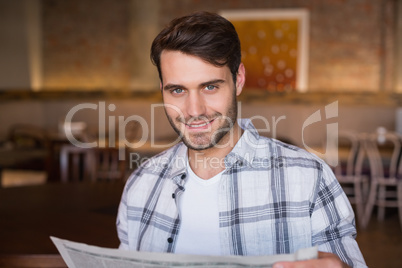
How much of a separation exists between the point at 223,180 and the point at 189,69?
0.29 meters

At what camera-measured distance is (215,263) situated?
2.88 feet

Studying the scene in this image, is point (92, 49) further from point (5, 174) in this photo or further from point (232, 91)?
point (232, 91)

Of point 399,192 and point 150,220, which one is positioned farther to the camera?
point 399,192

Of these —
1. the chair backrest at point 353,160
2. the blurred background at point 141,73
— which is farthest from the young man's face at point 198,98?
the blurred background at point 141,73

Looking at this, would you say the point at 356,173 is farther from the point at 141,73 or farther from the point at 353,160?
the point at 141,73

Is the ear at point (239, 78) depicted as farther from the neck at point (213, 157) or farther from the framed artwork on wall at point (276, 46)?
the framed artwork on wall at point (276, 46)

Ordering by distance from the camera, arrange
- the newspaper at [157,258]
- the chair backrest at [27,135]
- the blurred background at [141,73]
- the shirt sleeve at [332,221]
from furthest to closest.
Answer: the chair backrest at [27,135] < the blurred background at [141,73] < the shirt sleeve at [332,221] < the newspaper at [157,258]

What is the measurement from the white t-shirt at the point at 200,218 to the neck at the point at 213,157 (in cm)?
3

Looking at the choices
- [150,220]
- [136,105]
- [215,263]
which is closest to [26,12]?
[136,105]

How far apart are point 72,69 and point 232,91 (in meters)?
7.10

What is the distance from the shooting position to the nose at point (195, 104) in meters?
1.21

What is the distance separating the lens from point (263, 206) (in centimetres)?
123

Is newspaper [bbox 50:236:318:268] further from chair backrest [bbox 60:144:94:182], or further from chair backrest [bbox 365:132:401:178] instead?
chair backrest [bbox 365:132:401:178]
